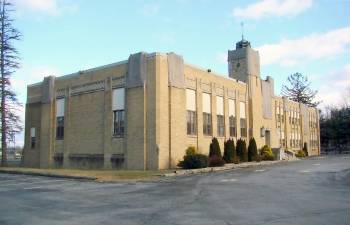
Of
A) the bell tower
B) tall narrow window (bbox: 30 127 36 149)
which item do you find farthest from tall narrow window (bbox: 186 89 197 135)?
tall narrow window (bbox: 30 127 36 149)

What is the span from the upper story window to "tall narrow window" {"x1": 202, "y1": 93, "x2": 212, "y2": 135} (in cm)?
1424

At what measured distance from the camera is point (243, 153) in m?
41.1

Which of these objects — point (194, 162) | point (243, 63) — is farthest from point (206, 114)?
point (243, 63)

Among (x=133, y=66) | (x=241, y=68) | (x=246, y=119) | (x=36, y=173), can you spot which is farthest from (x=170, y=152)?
(x=241, y=68)

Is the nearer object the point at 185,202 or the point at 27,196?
the point at 185,202

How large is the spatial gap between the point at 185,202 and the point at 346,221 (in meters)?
5.36

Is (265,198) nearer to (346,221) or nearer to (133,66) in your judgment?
(346,221)

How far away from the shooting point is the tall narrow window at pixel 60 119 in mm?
41125

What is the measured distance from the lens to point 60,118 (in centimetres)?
4150

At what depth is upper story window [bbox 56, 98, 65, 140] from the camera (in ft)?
135

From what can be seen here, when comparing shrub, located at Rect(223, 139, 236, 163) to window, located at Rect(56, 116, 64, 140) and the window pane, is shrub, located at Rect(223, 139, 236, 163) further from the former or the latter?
window, located at Rect(56, 116, 64, 140)

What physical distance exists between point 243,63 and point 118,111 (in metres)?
20.1

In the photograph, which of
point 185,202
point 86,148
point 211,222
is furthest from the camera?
point 86,148

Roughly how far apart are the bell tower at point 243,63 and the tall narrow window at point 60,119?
20.7 metres
